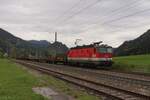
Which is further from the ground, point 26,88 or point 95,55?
point 95,55

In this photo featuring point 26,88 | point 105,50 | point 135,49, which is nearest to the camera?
point 26,88

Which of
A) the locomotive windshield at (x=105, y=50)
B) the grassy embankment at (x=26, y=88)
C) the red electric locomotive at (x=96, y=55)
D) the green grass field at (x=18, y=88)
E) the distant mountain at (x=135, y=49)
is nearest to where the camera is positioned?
the green grass field at (x=18, y=88)

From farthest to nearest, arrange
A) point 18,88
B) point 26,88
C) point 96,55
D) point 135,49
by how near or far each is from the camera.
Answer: point 135,49
point 96,55
point 26,88
point 18,88

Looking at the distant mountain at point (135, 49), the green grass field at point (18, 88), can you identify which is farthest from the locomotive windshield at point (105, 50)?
the distant mountain at point (135, 49)

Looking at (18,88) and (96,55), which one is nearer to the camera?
(18,88)

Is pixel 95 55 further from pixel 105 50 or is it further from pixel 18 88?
pixel 18 88

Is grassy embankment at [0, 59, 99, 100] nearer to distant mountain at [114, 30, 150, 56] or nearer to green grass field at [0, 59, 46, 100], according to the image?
green grass field at [0, 59, 46, 100]

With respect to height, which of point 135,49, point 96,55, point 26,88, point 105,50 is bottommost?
point 26,88

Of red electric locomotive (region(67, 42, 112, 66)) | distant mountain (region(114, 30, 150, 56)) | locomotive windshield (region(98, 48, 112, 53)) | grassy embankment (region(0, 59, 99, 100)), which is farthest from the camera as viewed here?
distant mountain (region(114, 30, 150, 56))

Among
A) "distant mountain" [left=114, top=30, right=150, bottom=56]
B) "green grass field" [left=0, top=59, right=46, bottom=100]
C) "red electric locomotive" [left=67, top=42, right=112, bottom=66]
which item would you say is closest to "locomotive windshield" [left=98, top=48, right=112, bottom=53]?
"red electric locomotive" [left=67, top=42, right=112, bottom=66]

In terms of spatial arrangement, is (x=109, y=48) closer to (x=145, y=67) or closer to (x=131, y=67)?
(x=131, y=67)

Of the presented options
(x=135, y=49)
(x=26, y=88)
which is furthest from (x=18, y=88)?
(x=135, y=49)

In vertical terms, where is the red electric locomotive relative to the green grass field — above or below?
above

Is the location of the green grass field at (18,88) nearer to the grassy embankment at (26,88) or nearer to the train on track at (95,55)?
the grassy embankment at (26,88)
